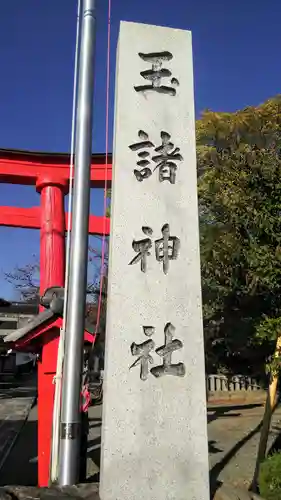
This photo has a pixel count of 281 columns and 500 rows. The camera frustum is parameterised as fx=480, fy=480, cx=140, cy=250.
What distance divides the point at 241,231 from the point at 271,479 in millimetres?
3772

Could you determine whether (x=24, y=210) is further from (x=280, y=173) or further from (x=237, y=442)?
(x=237, y=442)

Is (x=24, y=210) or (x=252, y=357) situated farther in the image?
(x=252, y=357)

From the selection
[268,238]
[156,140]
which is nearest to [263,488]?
[268,238]

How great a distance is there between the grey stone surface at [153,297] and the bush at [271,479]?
1.24 metres

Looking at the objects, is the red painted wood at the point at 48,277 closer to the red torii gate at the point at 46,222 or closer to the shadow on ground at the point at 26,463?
the red torii gate at the point at 46,222

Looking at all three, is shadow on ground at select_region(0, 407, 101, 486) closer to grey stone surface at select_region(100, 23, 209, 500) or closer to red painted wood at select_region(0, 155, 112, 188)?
grey stone surface at select_region(100, 23, 209, 500)

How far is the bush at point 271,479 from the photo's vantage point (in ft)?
15.3

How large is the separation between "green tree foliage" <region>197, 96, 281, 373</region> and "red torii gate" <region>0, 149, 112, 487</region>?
6.97ft

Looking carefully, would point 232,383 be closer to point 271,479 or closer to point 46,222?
point 46,222

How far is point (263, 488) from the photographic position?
4.76 meters

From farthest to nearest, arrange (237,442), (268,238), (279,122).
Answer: (279,122) → (237,442) → (268,238)

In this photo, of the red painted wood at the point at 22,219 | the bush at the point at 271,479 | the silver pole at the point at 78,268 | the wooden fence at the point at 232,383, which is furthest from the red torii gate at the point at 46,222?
the wooden fence at the point at 232,383

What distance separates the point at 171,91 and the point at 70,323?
2367mm

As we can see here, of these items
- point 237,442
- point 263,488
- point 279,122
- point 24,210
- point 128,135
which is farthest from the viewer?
point 279,122
